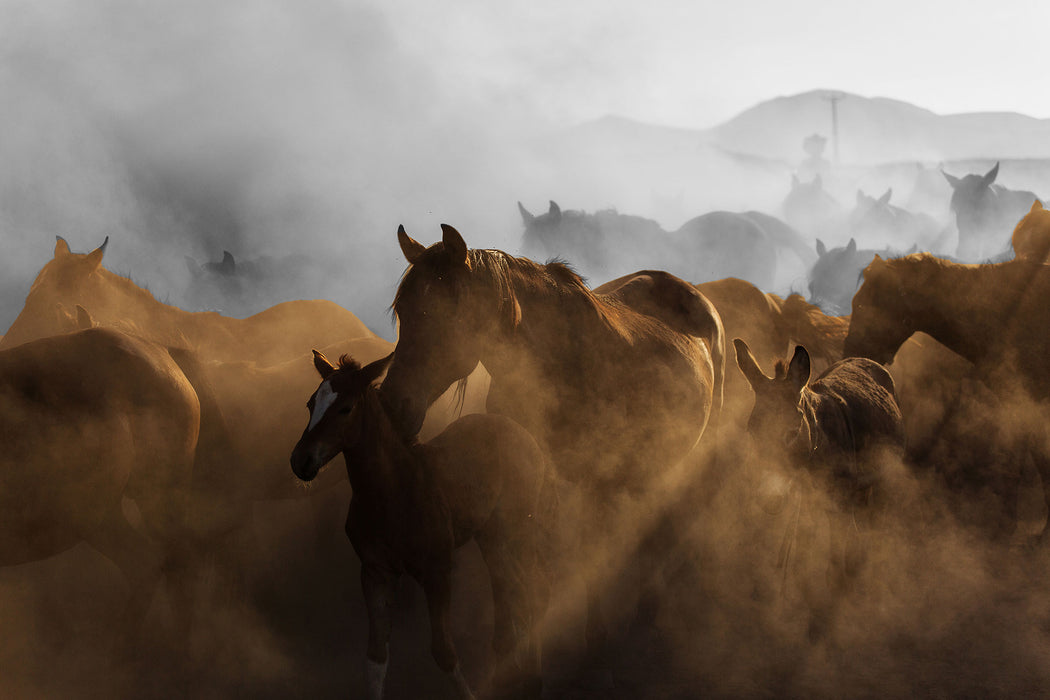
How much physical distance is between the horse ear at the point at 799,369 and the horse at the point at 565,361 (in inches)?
13.1

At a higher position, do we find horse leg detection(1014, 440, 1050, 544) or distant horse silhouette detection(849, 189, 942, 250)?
distant horse silhouette detection(849, 189, 942, 250)

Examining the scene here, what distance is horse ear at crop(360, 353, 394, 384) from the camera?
90.1 inches

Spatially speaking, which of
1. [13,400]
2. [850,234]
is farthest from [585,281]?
[850,234]

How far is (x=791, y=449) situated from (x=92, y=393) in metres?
2.71

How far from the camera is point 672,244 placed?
10055mm

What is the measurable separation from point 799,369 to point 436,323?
166 centimetres

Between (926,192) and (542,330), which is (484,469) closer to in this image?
(542,330)

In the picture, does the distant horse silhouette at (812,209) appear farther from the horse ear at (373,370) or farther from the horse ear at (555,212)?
the horse ear at (373,370)

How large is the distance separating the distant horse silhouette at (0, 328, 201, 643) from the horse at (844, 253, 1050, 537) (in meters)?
4.00

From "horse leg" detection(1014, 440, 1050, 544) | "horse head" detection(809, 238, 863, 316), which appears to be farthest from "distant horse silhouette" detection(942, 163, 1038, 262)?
"horse leg" detection(1014, 440, 1050, 544)

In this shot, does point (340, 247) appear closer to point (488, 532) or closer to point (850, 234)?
point (488, 532)

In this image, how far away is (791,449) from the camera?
119 inches

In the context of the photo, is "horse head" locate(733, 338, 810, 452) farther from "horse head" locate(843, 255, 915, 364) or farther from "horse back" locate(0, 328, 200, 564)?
"horse back" locate(0, 328, 200, 564)

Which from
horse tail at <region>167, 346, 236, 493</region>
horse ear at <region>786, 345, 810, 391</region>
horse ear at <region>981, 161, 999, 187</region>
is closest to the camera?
horse tail at <region>167, 346, 236, 493</region>
